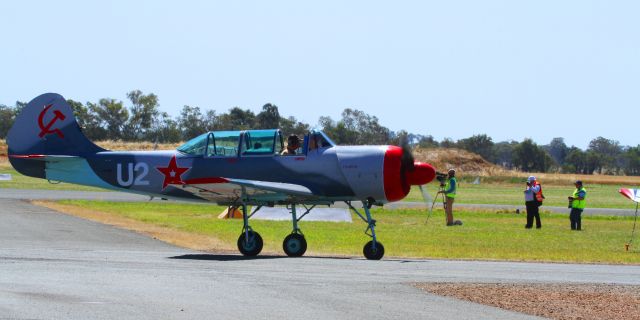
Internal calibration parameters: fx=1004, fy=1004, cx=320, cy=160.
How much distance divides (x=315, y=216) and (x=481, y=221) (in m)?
6.20

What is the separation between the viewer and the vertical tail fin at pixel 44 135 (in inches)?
867

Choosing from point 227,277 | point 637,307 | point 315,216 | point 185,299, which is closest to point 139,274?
point 227,277

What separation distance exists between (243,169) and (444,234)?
9617 mm

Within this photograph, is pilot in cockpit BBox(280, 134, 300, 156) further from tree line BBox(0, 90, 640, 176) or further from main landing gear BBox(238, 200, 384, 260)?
tree line BBox(0, 90, 640, 176)

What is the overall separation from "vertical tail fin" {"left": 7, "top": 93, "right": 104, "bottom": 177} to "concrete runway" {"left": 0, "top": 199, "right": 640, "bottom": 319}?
1.96 metres

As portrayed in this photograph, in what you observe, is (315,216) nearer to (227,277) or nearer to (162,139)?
(227,277)

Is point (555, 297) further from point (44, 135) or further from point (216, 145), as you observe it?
point (44, 135)

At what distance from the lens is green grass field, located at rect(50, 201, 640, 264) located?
2275 centimetres

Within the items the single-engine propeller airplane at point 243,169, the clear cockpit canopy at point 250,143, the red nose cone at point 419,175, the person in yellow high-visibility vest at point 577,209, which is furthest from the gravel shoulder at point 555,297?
the person in yellow high-visibility vest at point 577,209

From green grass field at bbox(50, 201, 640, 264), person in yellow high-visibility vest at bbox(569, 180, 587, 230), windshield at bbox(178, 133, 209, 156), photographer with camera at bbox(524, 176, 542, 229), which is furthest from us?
photographer with camera at bbox(524, 176, 542, 229)

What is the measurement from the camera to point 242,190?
63.8 feet

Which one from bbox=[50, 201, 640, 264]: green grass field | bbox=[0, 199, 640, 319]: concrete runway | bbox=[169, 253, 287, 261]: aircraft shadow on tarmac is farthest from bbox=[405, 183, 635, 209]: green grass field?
bbox=[0, 199, 640, 319]: concrete runway

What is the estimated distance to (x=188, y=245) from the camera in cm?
2358

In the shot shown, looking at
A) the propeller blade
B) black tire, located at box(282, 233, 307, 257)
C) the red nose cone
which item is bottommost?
black tire, located at box(282, 233, 307, 257)
